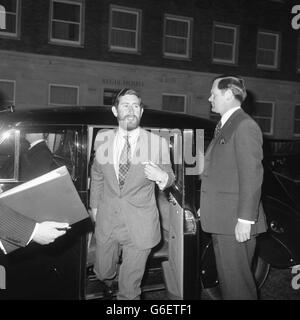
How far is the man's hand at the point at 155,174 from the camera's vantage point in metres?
2.87

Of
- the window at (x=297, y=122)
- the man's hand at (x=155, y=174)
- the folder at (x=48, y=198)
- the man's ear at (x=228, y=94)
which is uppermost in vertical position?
the window at (x=297, y=122)

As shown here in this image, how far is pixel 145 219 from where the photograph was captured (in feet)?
10.2

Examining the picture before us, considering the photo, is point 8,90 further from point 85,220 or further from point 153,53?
point 85,220

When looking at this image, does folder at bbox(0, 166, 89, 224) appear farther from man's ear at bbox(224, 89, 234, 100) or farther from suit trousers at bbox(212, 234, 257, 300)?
man's ear at bbox(224, 89, 234, 100)

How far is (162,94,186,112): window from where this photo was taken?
18.1 metres

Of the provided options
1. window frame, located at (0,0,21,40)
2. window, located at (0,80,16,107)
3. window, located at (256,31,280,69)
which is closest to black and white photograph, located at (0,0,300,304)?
window, located at (0,80,16,107)

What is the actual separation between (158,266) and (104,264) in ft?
2.18

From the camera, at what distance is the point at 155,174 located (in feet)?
9.43

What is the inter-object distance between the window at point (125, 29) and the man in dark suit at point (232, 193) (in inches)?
581

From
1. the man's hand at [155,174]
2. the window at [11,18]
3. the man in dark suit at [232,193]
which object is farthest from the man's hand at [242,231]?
the window at [11,18]

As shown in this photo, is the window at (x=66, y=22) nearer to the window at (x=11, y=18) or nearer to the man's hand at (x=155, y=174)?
the window at (x=11, y=18)

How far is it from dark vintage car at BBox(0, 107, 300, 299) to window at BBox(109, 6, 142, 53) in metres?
14.2

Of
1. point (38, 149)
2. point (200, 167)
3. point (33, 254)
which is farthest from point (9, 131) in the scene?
point (200, 167)

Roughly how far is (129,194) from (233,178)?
34.2 inches
